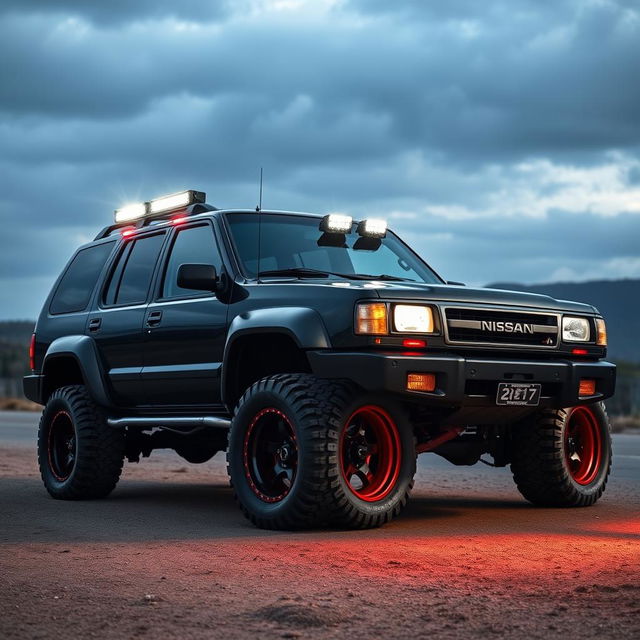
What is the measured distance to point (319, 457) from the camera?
7371 mm

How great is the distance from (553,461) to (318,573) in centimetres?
337

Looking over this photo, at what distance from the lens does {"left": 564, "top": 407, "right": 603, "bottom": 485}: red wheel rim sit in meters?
9.28

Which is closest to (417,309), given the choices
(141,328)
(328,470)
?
(328,470)

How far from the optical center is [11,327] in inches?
4486

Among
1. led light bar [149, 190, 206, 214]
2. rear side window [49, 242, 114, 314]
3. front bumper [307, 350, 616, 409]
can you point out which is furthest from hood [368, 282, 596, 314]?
rear side window [49, 242, 114, 314]

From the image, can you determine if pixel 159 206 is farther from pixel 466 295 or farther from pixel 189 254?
pixel 466 295

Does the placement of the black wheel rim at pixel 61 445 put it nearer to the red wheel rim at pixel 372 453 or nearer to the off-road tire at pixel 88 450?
the off-road tire at pixel 88 450

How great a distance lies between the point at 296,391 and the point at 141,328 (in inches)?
88.5

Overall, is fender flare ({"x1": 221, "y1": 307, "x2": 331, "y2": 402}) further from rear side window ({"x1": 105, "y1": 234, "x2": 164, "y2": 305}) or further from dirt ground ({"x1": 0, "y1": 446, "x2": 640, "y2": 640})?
rear side window ({"x1": 105, "y1": 234, "x2": 164, "y2": 305})

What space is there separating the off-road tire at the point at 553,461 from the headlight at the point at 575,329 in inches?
24.0

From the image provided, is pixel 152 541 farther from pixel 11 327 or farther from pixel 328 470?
pixel 11 327

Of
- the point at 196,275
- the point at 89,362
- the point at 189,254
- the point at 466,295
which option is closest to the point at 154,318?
the point at 189,254

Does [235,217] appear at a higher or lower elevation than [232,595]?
higher

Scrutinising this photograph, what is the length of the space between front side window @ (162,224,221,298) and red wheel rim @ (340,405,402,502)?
1681mm
